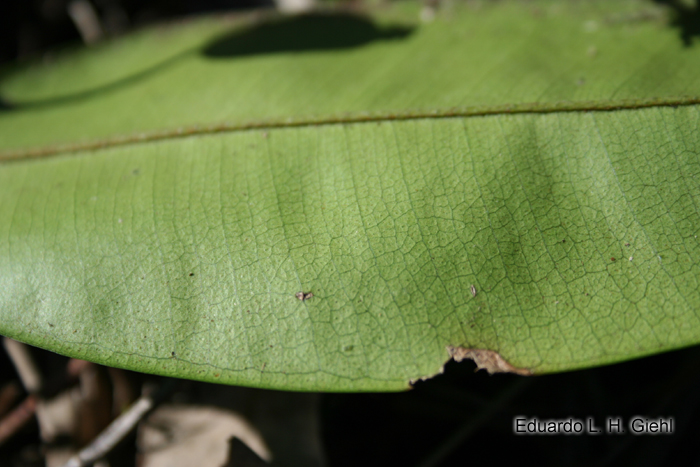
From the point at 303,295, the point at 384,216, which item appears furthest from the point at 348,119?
the point at 303,295

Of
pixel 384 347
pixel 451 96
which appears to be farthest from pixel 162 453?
pixel 451 96

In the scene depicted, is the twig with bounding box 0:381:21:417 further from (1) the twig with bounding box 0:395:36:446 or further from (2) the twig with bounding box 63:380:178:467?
(2) the twig with bounding box 63:380:178:467

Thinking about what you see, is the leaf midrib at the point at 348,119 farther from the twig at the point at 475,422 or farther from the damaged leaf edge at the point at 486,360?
the twig at the point at 475,422

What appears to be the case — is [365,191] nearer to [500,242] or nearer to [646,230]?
[500,242]

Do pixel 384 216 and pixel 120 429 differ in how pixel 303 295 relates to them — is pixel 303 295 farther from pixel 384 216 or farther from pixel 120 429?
pixel 120 429

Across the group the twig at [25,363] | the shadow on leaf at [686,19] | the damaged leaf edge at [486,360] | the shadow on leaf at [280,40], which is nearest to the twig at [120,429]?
the twig at [25,363]

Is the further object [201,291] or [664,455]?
[664,455]
